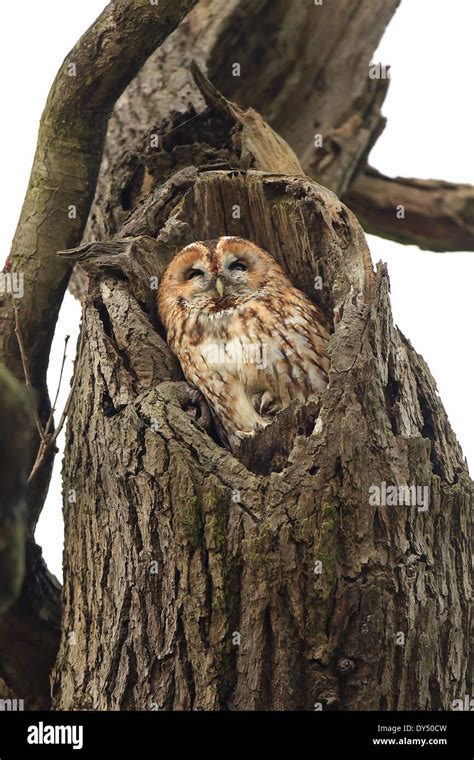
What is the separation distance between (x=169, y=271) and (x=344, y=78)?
2811 millimetres

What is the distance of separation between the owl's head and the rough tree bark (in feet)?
0.38

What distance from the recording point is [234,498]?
3387 mm

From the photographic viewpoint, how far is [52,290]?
4617 mm

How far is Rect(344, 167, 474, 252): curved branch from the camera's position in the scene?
7.10m

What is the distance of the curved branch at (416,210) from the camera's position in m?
7.10

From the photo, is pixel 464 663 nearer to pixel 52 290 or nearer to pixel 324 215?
pixel 324 215

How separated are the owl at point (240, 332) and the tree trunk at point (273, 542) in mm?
425

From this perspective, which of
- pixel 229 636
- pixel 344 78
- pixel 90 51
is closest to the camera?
pixel 229 636

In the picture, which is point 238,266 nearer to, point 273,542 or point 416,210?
point 273,542

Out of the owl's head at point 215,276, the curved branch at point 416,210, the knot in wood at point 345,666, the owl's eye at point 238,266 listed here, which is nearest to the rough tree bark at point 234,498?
the knot in wood at point 345,666

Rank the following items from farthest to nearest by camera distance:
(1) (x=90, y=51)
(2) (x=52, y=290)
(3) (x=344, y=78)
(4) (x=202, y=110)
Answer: (3) (x=344, y=78) < (4) (x=202, y=110) < (2) (x=52, y=290) < (1) (x=90, y=51)

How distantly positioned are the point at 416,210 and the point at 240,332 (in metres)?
3.13

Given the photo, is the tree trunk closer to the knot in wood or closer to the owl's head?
the knot in wood
